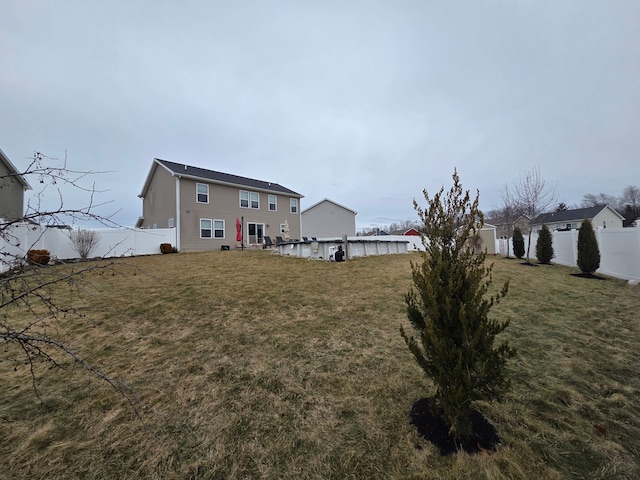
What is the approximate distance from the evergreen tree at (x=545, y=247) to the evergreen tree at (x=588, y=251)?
2.67m

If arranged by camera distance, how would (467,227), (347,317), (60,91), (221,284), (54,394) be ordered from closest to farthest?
(467,227) < (54,394) < (347,317) < (221,284) < (60,91)

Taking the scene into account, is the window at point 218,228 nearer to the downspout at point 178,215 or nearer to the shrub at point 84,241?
the downspout at point 178,215

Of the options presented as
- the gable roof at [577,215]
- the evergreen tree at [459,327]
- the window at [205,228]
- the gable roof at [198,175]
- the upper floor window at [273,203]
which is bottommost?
the evergreen tree at [459,327]

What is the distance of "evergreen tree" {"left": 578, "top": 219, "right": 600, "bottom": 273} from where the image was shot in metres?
9.06

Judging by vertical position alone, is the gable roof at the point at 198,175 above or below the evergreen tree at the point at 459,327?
above

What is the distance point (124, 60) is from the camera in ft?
26.1

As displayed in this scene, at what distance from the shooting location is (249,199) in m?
20.5

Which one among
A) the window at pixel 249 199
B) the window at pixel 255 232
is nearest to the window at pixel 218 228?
the window at pixel 255 232

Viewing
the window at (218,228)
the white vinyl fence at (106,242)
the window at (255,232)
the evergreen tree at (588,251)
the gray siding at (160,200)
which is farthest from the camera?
the window at (255,232)

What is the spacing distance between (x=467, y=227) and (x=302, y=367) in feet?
8.52

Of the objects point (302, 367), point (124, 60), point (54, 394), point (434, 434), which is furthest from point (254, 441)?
point (124, 60)

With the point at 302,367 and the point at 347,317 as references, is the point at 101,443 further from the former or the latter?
the point at 347,317

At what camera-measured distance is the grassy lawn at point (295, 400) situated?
1.96 metres

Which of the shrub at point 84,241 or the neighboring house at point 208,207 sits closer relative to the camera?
the shrub at point 84,241
